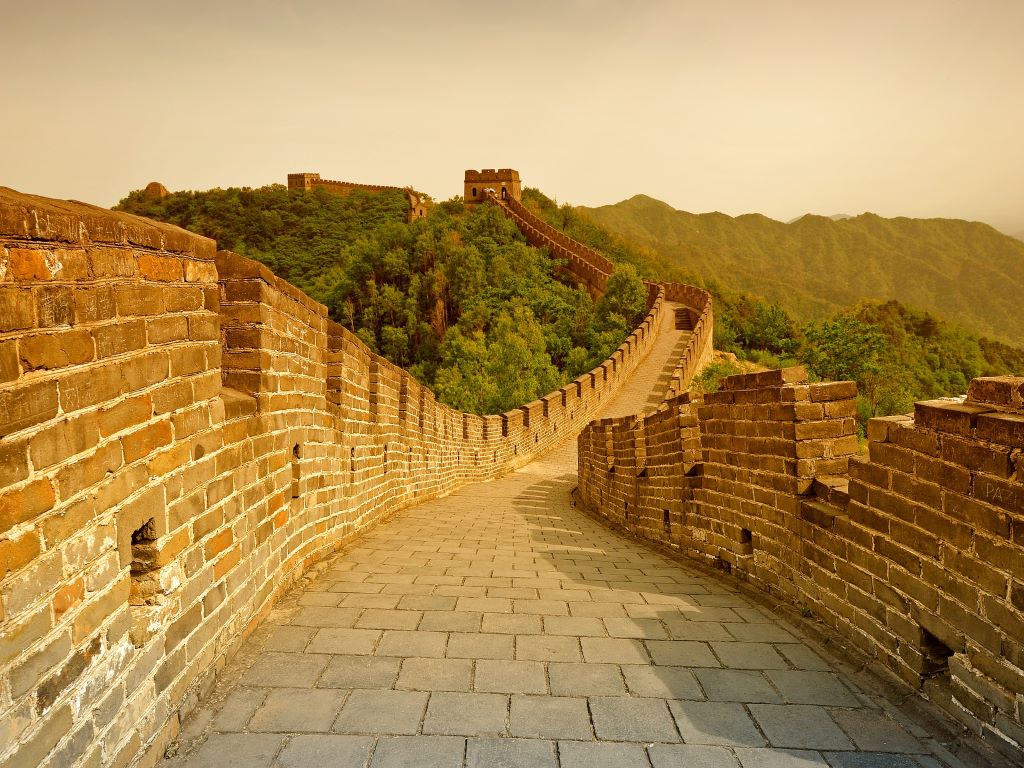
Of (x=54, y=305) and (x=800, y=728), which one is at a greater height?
(x=54, y=305)

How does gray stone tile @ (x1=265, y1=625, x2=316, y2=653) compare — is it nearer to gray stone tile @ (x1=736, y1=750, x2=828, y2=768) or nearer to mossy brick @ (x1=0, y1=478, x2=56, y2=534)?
mossy brick @ (x1=0, y1=478, x2=56, y2=534)

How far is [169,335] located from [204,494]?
0.71 m

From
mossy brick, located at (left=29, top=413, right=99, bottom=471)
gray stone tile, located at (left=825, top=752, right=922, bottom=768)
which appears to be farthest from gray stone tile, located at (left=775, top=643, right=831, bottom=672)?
mossy brick, located at (left=29, top=413, right=99, bottom=471)

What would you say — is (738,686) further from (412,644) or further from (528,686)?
(412,644)

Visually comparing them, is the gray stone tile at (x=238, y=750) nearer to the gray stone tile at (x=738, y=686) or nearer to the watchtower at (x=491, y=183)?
the gray stone tile at (x=738, y=686)

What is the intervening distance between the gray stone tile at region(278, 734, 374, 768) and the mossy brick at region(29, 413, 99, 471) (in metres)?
1.20

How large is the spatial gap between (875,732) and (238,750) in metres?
2.34

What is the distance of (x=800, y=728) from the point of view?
8.02ft

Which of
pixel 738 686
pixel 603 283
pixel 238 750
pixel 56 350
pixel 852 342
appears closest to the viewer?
pixel 56 350

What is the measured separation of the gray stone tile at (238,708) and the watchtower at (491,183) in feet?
183

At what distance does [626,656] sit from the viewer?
119 inches

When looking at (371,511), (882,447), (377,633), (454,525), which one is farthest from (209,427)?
(454,525)

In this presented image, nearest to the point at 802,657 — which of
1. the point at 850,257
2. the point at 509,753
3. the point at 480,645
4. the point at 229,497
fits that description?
the point at 480,645

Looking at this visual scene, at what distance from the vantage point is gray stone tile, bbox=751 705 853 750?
7.69ft
